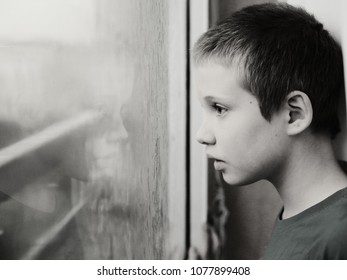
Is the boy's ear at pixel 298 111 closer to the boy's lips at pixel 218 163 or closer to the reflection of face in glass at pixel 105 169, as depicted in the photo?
the boy's lips at pixel 218 163

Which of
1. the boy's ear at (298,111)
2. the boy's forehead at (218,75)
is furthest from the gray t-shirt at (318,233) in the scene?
the boy's forehead at (218,75)

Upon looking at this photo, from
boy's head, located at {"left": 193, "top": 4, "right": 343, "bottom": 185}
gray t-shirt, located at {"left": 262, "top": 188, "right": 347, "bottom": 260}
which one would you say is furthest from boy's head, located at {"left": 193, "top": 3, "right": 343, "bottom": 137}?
gray t-shirt, located at {"left": 262, "top": 188, "right": 347, "bottom": 260}

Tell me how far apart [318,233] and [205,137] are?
0.21 m

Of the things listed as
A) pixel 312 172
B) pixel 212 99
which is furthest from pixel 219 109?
pixel 312 172

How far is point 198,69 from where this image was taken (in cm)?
69

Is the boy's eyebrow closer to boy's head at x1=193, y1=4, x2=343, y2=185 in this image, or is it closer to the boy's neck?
boy's head at x1=193, y1=4, x2=343, y2=185

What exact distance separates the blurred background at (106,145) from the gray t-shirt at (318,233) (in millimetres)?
72

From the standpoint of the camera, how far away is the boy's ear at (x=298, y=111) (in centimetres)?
66

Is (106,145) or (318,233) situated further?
(106,145)

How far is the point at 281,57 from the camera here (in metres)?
0.66

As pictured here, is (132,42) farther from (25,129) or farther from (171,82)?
(25,129)

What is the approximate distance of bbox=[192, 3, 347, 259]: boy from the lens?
66cm

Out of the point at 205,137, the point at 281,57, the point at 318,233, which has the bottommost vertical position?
the point at 318,233

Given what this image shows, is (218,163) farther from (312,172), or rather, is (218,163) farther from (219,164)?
(312,172)
